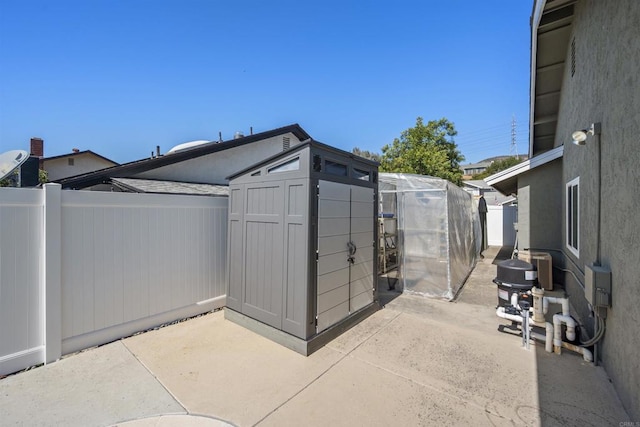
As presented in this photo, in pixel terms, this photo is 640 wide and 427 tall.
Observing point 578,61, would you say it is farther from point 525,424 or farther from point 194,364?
point 194,364

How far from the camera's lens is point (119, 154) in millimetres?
19109

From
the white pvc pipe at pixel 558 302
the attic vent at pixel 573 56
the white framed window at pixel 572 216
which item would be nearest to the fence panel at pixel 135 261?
the white pvc pipe at pixel 558 302

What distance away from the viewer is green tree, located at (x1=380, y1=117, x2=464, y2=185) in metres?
18.0

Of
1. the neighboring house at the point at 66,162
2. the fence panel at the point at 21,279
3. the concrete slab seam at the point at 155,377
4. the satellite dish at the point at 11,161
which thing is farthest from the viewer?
the neighboring house at the point at 66,162

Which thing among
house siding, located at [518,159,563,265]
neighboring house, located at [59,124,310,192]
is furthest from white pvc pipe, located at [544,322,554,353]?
neighboring house, located at [59,124,310,192]

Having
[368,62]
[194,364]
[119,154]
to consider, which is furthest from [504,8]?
[119,154]

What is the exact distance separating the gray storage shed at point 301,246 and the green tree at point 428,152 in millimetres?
14647

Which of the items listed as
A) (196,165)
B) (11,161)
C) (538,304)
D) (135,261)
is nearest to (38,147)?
(196,165)

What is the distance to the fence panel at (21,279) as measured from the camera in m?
3.04

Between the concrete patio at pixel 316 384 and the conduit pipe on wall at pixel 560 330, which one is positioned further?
the conduit pipe on wall at pixel 560 330

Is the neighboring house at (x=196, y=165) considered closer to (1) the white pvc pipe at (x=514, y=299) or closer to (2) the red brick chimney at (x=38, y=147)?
(1) the white pvc pipe at (x=514, y=299)

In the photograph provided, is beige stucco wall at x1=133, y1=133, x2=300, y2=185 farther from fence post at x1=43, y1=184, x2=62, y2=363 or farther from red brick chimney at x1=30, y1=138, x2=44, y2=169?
red brick chimney at x1=30, y1=138, x2=44, y2=169

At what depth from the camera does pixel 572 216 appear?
542 cm

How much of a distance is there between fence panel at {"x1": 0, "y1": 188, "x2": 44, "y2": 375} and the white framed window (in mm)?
7918
